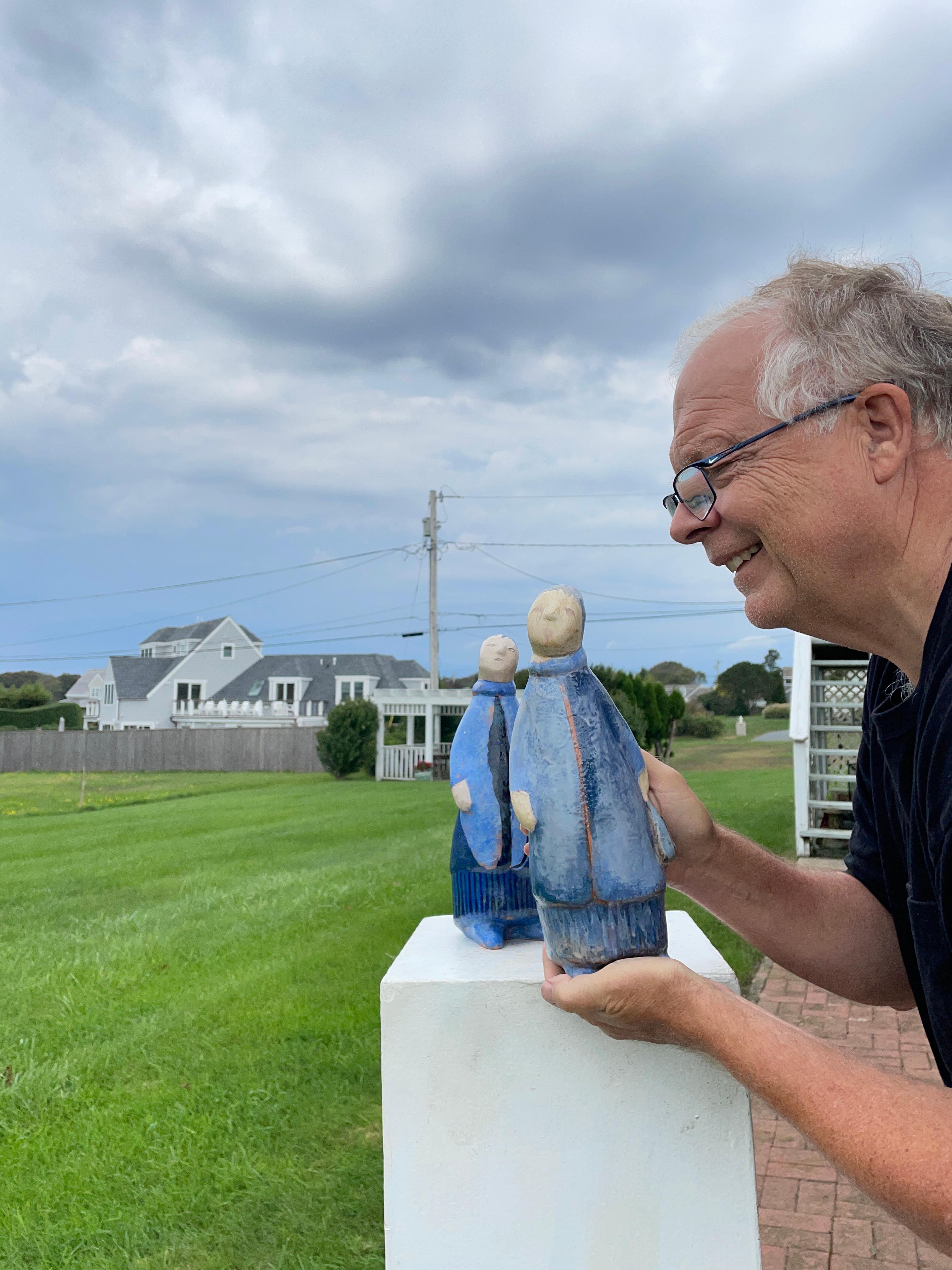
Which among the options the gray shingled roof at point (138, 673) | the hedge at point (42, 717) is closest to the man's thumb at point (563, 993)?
the hedge at point (42, 717)

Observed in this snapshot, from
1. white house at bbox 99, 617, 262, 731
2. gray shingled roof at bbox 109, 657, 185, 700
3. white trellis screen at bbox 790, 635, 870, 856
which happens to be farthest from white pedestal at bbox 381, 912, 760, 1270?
gray shingled roof at bbox 109, 657, 185, 700

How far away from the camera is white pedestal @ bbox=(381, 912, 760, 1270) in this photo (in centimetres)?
164

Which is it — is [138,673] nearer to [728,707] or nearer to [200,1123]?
[728,707]

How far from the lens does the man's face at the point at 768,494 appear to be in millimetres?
1373

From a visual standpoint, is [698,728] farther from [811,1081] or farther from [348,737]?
[811,1081]

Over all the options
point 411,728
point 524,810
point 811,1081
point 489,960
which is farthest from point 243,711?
point 811,1081

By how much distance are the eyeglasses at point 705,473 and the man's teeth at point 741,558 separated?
90 mm

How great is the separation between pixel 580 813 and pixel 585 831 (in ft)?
0.10

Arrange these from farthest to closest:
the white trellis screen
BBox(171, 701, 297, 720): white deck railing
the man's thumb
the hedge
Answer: the hedge → BBox(171, 701, 297, 720): white deck railing → the white trellis screen → the man's thumb

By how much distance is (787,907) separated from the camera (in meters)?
1.77

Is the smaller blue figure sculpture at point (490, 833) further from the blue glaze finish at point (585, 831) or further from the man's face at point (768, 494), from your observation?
the man's face at point (768, 494)

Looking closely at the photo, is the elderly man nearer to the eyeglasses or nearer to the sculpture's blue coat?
the eyeglasses

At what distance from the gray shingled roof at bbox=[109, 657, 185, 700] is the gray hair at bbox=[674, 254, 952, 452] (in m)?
39.7

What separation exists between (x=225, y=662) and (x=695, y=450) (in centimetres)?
4114
